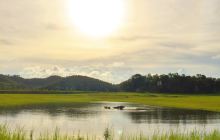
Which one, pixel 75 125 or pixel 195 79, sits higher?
pixel 195 79

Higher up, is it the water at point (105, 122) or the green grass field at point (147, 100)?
the green grass field at point (147, 100)

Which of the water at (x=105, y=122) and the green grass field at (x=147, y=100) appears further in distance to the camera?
the green grass field at (x=147, y=100)

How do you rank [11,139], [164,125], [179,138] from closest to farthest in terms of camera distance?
[11,139], [179,138], [164,125]

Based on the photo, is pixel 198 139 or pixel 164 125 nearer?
pixel 198 139

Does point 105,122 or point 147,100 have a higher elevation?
point 147,100

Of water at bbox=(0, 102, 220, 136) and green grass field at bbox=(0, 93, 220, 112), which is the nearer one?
water at bbox=(0, 102, 220, 136)

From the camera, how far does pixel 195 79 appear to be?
195 m

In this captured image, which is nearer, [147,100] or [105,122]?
[105,122]

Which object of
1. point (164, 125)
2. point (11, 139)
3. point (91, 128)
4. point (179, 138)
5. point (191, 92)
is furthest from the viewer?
point (191, 92)

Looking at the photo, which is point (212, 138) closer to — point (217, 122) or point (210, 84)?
point (217, 122)

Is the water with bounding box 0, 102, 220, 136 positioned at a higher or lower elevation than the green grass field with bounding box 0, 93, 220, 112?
lower

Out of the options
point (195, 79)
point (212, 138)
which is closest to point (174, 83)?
point (195, 79)

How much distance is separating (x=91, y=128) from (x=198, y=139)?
21370 mm

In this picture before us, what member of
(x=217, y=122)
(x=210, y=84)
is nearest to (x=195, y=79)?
(x=210, y=84)
